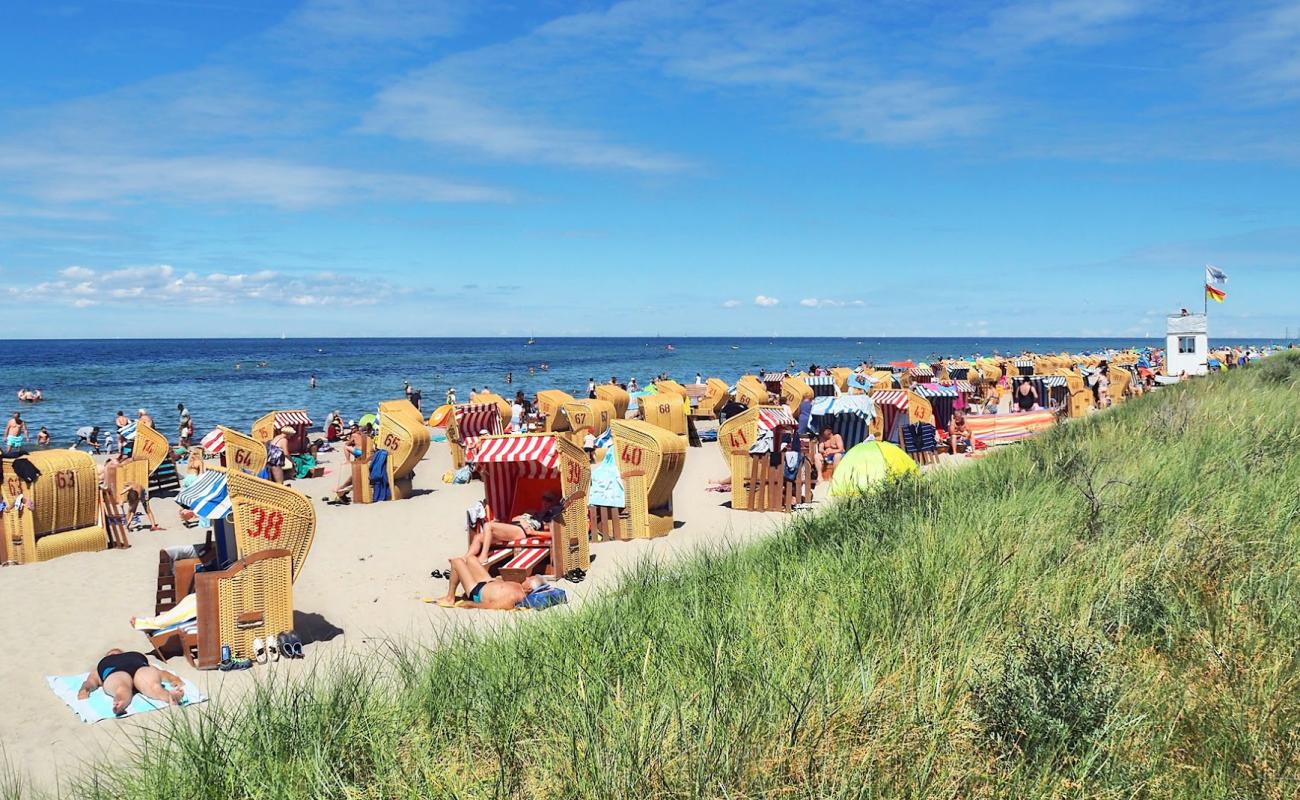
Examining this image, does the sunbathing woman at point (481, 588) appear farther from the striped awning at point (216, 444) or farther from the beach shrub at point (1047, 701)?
the striped awning at point (216, 444)

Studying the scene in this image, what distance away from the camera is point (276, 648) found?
7.25 metres

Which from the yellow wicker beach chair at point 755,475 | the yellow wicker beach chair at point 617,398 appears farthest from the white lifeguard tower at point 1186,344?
the yellow wicker beach chair at point 755,475

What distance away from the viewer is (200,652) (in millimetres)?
7004

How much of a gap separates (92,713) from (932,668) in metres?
5.39

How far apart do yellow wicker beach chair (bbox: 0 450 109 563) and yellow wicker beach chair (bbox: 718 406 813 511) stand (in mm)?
8217

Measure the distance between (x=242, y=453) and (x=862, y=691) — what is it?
14.1 m

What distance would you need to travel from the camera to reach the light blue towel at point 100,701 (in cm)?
599

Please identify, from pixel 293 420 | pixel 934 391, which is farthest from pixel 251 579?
pixel 934 391

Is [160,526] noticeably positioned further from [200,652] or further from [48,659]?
[200,652]

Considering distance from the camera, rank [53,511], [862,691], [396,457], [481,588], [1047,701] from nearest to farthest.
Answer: [1047,701] → [862,691] → [481,588] → [53,511] → [396,457]

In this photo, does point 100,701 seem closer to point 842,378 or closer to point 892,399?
point 892,399

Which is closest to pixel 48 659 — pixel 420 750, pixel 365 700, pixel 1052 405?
pixel 365 700

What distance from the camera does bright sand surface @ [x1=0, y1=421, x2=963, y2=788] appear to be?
5836 millimetres

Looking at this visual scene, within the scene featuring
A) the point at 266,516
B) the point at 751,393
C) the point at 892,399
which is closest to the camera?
the point at 266,516
